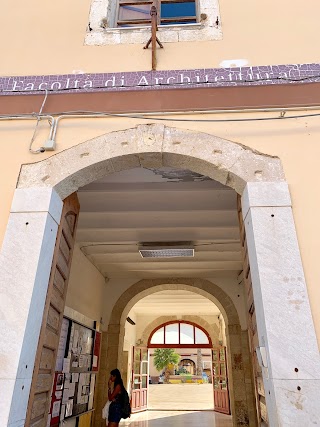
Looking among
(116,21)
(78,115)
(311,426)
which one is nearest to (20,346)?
(311,426)

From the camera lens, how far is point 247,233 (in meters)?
2.37

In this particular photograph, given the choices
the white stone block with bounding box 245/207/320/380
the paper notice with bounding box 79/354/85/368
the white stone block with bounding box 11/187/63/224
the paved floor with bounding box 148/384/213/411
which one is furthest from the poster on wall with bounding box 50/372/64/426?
the paved floor with bounding box 148/384/213/411

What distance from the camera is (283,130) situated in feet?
8.76

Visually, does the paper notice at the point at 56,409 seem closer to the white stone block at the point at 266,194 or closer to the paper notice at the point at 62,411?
the paper notice at the point at 62,411

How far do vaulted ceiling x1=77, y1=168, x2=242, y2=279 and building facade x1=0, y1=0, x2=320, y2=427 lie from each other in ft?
0.09

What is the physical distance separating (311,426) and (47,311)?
1743 mm

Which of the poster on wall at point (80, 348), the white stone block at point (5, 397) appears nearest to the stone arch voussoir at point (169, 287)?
the poster on wall at point (80, 348)

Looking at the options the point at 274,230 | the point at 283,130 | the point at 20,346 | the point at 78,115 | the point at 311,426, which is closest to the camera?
the point at 311,426

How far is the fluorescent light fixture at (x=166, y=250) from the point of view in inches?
199

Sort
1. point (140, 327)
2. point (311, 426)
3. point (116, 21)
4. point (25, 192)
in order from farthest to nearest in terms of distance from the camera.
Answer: point (140, 327) → point (116, 21) → point (25, 192) → point (311, 426)

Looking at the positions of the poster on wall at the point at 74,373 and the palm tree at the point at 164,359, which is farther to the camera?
the palm tree at the point at 164,359

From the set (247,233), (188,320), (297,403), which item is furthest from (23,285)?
(188,320)

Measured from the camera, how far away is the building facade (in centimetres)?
203

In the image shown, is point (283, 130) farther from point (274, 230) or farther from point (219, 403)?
point (219, 403)
